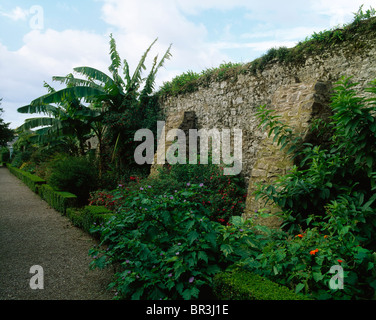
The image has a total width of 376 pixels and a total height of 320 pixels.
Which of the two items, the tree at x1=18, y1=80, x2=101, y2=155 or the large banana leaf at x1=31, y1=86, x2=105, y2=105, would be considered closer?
the large banana leaf at x1=31, y1=86, x2=105, y2=105

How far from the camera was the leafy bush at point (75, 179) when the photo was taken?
30.0 ft

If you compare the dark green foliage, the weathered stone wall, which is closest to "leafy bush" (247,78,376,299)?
the weathered stone wall

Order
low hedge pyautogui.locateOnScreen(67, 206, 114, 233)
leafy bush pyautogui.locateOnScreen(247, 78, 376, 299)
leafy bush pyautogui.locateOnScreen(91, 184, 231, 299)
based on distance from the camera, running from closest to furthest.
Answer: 1. leafy bush pyautogui.locateOnScreen(247, 78, 376, 299)
2. leafy bush pyautogui.locateOnScreen(91, 184, 231, 299)
3. low hedge pyautogui.locateOnScreen(67, 206, 114, 233)

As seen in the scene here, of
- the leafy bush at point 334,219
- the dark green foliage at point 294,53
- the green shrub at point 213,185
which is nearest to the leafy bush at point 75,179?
the green shrub at point 213,185

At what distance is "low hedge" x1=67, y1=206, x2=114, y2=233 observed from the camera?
547cm

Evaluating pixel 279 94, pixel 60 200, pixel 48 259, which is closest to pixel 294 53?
pixel 279 94

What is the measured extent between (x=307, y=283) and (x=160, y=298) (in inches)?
56.3

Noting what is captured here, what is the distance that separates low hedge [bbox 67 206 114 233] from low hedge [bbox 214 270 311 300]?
318cm

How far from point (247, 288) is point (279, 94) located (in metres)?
4.17

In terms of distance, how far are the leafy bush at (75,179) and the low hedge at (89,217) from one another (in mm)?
2389

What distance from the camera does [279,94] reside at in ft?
17.8

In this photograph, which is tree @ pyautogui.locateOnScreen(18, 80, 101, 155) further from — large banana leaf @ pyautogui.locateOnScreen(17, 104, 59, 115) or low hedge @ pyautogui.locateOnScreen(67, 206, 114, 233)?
low hedge @ pyautogui.locateOnScreen(67, 206, 114, 233)

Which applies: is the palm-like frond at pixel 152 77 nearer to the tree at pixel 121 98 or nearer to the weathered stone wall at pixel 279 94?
the tree at pixel 121 98
